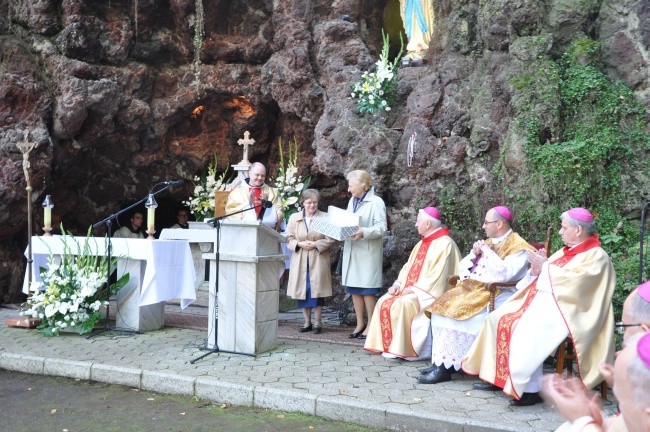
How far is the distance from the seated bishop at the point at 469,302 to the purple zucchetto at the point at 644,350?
4675mm

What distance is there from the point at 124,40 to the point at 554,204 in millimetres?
7906

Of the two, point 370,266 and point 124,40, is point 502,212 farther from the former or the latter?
point 124,40

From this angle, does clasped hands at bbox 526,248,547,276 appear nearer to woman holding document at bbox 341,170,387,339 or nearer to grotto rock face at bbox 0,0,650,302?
woman holding document at bbox 341,170,387,339

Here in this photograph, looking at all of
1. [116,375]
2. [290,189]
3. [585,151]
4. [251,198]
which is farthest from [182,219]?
[585,151]

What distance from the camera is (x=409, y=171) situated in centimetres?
994

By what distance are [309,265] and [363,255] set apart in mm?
774

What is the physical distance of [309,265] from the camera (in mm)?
8883

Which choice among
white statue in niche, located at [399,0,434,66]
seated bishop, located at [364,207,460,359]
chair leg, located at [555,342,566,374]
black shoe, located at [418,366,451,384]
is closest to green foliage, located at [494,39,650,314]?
seated bishop, located at [364,207,460,359]

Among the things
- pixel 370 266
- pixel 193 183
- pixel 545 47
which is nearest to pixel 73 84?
pixel 193 183

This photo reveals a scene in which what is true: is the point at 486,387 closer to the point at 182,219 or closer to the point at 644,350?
the point at 644,350

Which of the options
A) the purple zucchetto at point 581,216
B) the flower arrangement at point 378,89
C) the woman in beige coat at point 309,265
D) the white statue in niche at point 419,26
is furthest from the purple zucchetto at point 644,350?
the white statue in niche at point 419,26

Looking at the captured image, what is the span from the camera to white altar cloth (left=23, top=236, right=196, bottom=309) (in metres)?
8.40

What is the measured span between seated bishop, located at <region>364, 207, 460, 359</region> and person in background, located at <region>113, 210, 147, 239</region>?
7248mm

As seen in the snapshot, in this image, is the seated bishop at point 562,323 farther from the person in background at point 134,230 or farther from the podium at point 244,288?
the person in background at point 134,230
